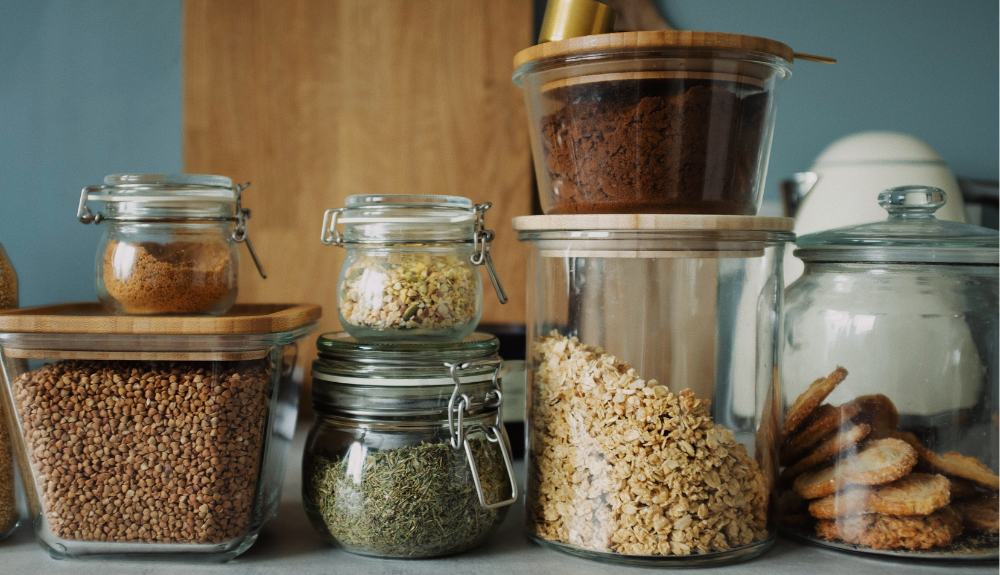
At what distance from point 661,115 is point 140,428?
495 mm

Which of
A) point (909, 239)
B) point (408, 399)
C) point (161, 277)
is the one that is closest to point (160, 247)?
point (161, 277)

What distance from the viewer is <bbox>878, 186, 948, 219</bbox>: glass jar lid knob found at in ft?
2.29

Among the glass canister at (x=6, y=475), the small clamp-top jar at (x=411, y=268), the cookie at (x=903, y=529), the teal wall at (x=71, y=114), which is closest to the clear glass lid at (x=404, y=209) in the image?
the small clamp-top jar at (x=411, y=268)

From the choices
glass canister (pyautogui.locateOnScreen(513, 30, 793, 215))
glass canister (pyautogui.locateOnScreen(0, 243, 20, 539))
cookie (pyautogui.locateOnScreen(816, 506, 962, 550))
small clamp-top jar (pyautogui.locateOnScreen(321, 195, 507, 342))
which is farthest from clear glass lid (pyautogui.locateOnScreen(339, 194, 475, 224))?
cookie (pyautogui.locateOnScreen(816, 506, 962, 550))

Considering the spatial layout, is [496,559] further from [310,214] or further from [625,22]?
[625,22]

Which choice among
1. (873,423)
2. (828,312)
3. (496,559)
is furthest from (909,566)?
(496,559)

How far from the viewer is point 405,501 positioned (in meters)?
0.63

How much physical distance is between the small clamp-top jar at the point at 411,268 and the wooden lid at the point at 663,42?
6.5 inches

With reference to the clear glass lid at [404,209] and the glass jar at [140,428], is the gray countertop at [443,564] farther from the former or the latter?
the clear glass lid at [404,209]

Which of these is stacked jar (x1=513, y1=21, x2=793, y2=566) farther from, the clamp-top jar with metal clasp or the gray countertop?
the clamp-top jar with metal clasp

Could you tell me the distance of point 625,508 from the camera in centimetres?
63

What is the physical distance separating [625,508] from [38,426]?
485mm

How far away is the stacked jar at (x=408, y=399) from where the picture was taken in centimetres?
64

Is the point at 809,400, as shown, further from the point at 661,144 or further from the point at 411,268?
the point at 411,268
